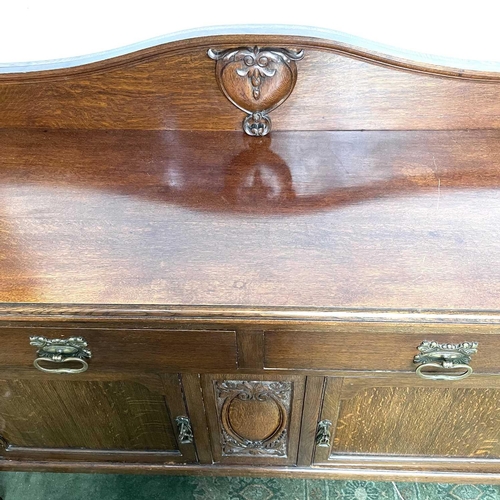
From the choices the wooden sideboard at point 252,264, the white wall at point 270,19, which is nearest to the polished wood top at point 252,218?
the wooden sideboard at point 252,264

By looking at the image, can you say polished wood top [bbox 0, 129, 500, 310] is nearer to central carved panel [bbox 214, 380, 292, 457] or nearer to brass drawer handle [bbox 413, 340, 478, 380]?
brass drawer handle [bbox 413, 340, 478, 380]

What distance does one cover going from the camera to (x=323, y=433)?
796 mm

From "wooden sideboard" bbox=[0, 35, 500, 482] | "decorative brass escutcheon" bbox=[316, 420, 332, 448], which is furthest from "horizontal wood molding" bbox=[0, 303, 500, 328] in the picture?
"decorative brass escutcheon" bbox=[316, 420, 332, 448]

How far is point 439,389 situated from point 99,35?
2.33ft

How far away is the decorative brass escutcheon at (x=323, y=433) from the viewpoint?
782 mm

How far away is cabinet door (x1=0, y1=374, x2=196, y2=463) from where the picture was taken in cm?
74

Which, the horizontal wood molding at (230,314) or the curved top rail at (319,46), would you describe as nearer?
the horizontal wood molding at (230,314)

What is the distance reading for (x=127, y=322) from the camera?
0.60 m

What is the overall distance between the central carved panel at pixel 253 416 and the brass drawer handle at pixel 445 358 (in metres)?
0.19

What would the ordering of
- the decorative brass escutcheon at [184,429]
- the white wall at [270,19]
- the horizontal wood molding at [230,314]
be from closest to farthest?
the horizontal wood molding at [230,314] < the white wall at [270,19] < the decorative brass escutcheon at [184,429]

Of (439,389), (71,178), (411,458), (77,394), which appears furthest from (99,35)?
(411,458)

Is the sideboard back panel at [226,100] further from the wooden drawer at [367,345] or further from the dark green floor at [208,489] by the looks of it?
the dark green floor at [208,489]

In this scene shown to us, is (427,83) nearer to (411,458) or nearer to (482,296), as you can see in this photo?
(482,296)

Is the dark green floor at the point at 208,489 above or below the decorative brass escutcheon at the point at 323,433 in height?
below
